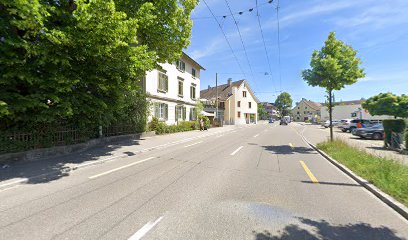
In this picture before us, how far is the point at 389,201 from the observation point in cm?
473

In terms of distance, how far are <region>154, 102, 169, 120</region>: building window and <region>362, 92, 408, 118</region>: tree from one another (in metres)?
26.0

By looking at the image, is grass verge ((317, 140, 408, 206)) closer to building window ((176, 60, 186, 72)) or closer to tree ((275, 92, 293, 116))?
building window ((176, 60, 186, 72))

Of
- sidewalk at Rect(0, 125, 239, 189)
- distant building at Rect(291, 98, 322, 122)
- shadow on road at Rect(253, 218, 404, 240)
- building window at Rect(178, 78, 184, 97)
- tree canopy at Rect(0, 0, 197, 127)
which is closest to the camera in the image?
shadow on road at Rect(253, 218, 404, 240)

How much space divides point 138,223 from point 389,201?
17.2 ft

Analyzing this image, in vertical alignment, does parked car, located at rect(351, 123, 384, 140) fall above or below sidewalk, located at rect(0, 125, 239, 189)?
above

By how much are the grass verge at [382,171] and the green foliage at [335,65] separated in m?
4.56

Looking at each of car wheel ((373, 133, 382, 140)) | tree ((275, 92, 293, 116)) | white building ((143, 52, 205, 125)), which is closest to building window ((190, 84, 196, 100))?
white building ((143, 52, 205, 125))

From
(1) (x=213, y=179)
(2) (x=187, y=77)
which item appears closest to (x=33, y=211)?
(1) (x=213, y=179)

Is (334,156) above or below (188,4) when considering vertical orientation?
below

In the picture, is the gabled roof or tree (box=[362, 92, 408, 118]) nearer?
tree (box=[362, 92, 408, 118])

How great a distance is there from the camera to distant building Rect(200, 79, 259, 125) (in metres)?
51.4

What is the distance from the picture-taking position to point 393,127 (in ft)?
43.2

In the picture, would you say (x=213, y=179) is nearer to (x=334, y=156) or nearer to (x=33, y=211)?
(x=33, y=211)

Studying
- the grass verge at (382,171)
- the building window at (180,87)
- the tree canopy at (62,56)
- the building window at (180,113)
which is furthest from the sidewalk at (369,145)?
the building window at (180,87)
